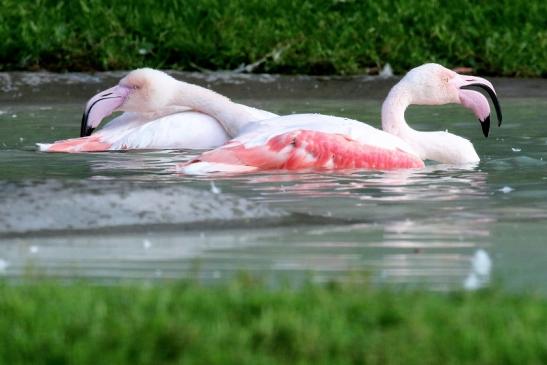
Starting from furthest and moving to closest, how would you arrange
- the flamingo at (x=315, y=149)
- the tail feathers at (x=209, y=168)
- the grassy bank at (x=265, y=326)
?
the flamingo at (x=315, y=149) < the tail feathers at (x=209, y=168) < the grassy bank at (x=265, y=326)

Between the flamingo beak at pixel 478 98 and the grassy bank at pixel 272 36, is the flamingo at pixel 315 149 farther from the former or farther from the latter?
the grassy bank at pixel 272 36

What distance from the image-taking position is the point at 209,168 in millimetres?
8234

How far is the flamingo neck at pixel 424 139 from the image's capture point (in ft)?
29.4

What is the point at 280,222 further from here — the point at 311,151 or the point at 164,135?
the point at 164,135

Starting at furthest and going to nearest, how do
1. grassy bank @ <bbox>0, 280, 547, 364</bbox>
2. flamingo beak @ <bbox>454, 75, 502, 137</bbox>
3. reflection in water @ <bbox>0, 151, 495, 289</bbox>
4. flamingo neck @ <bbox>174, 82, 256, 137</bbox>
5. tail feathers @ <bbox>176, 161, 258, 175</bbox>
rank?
flamingo neck @ <bbox>174, 82, 256, 137</bbox>
flamingo beak @ <bbox>454, 75, 502, 137</bbox>
tail feathers @ <bbox>176, 161, 258, 175</bbox>
reflection in water @ <bbox>0, 151, 495, 289</bbox>
grassy bank @ <bbox>0, 280, 547, 364</bbox>

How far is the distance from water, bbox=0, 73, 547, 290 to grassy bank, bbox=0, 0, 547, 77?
4.22m

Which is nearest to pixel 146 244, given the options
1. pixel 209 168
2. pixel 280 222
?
pixel 280 222

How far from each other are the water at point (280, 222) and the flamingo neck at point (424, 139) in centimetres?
12

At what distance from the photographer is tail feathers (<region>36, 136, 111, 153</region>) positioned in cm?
948

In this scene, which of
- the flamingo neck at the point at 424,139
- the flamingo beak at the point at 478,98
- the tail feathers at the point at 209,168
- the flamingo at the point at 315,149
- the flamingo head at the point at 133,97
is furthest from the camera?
the flamingo head at the point at 133,97

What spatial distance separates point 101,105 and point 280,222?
3.83 metres

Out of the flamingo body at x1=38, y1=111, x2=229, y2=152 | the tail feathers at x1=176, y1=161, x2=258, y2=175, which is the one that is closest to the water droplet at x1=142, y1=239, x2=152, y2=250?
the tail feathers at x1=176, y1=161, x2=258, y2=175

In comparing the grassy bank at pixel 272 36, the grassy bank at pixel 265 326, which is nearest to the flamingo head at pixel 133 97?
the grassy bank at pixel 272 36

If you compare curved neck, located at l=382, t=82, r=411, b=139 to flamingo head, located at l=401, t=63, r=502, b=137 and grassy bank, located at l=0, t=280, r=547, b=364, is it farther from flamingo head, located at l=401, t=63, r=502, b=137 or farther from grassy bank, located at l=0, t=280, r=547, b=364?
grassy bank, located at l=0, t=280, r=547, b=364
